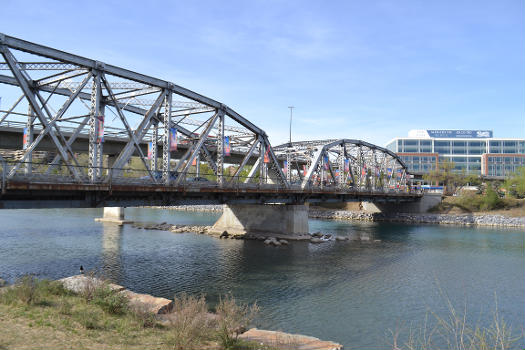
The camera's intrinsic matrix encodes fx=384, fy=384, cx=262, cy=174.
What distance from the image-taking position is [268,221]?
1957 inches

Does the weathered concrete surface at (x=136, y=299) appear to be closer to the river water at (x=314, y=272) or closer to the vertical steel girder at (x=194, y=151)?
the river water at (x=314, y=272)

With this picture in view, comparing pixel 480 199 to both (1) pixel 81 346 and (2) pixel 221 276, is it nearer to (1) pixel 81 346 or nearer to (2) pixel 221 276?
(2) pixel 221 276

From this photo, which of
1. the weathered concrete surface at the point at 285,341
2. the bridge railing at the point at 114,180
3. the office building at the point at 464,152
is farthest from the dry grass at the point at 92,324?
the office building at the point at 464,152

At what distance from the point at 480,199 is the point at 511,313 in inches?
2748

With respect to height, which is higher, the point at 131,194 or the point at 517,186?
the point at 517,186

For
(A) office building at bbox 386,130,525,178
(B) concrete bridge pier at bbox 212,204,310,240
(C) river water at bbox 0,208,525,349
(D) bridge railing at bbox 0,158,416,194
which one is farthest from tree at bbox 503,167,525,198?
(B) concrete bridge pier at bbox 212,204,310,240

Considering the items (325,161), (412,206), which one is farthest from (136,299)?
(412,206)

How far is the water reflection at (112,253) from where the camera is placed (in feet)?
90.3

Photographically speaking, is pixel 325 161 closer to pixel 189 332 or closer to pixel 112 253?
pixel 112 253

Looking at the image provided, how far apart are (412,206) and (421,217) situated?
27.5 feet

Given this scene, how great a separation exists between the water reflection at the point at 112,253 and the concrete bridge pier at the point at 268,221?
12.8 meters

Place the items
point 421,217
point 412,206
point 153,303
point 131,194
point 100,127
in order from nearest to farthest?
1. point 153,303
2. point 100,127
3. point 131,194
4. point 421,217
5. point 412,206

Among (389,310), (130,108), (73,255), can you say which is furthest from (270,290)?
(130,108)

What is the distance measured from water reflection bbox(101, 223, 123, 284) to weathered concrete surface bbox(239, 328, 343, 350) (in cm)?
1364
